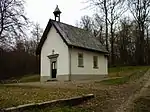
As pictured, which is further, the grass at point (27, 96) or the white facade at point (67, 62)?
the white facade at point (67, 62)

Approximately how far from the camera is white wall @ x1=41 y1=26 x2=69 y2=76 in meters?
30.0

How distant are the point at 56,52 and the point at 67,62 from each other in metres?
2.40

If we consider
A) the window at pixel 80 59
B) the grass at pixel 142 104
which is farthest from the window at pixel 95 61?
the grass at pixel 142 104

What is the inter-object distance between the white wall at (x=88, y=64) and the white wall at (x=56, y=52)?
77 centimetres

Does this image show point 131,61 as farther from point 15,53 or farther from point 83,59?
point 83,59

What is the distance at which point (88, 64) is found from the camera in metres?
32.5

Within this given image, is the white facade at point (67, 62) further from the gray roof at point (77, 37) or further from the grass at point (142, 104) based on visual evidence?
the grass at point (142, 104)

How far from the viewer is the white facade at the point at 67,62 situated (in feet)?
98.1

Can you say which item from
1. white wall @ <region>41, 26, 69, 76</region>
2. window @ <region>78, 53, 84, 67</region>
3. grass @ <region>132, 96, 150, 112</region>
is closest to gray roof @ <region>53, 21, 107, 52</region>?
white wall @ <region>41, 26, 69, 76</region>

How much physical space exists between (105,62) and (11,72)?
30244 mm

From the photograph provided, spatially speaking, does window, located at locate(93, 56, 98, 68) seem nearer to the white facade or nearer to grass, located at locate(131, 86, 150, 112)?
the white facade

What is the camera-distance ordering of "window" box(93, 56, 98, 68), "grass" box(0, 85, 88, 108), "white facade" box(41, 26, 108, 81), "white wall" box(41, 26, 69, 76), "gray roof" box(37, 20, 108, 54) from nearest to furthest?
1. "grass" box(0, 85, 88, 108)
2. "white facade" box(41, 26, 108, 81)
3. "white wall" box(41, 26, 69, 76)
4. "gray roof" box(37, 20, 108, 54)
5. "window" box(93, 56, 98, 68)

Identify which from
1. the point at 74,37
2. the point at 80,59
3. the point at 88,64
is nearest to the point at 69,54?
the point at 80,59

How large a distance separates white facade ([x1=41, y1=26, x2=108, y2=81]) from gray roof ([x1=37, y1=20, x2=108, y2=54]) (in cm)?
59
